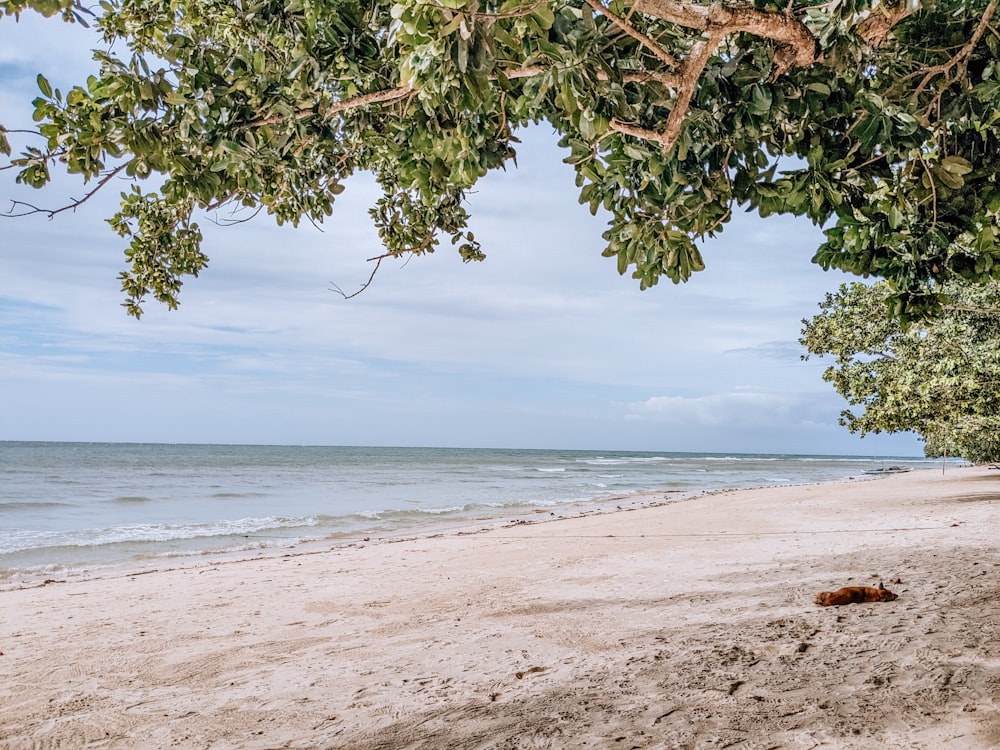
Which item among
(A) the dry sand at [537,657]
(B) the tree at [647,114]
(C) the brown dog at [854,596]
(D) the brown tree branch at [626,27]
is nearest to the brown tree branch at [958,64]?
(B) the tree at [647,114]

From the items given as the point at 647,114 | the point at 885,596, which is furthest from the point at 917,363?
the point at 647,114

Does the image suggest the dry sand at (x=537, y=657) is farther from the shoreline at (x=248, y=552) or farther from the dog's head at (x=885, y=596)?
the shoreline at (x=248, y=552)

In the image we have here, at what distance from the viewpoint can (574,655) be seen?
3104mm

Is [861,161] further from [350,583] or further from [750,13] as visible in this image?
[350,583]

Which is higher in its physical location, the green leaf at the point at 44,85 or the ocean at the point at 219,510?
the green leaf at the point at 44,85

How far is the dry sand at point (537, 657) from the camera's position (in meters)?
2.23

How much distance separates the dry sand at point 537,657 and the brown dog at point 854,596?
10 cm

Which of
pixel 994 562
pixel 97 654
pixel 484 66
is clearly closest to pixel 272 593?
pixel 97 654

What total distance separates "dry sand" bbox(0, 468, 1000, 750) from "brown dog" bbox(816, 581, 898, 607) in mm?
104

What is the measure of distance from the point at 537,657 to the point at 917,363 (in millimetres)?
10172

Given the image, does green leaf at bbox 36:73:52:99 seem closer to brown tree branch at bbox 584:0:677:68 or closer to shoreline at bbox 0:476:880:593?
brown tree branch at bbox 584:0:677:68

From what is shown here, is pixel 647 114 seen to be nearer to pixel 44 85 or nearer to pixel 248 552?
pixel 44 85

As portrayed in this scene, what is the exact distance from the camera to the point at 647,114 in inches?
114

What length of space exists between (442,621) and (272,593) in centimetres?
227
